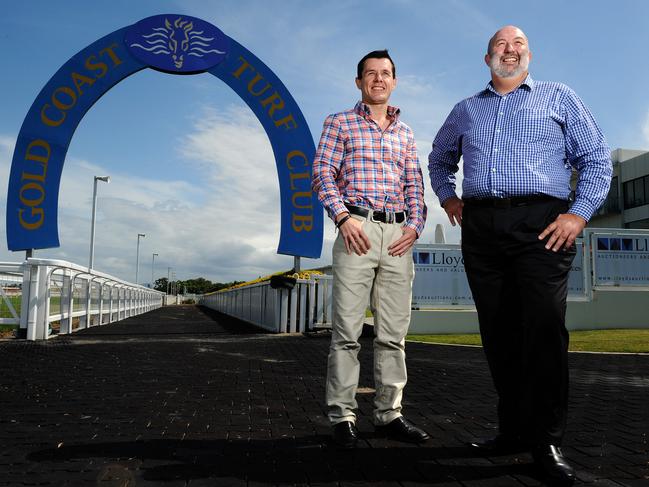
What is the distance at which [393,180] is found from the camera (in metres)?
3.06

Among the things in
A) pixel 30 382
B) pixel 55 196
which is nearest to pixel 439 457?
pixel 30 382

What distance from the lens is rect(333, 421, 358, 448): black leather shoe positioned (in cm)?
277

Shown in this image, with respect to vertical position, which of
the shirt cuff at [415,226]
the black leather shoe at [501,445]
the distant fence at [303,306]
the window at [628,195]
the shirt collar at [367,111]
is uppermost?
the window at [628,195]

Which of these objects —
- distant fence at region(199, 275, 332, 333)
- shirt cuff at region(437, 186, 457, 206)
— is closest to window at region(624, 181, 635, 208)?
distant fence at region(199, 275, 332, 333)

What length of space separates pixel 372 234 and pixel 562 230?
94cm

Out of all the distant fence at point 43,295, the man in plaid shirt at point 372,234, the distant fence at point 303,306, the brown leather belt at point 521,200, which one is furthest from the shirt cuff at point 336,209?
the distant fence at point 303,306

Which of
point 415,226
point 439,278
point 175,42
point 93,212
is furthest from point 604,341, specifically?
point 93,212

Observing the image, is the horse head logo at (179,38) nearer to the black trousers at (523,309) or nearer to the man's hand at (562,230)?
the black trousers at (523,309)

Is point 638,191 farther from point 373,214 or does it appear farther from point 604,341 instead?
point 373,214

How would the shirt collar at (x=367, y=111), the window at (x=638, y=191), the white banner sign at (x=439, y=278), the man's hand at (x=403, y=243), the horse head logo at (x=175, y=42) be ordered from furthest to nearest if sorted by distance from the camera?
the window at (x=638, y=191), the horse head logo at (x=175, y=42), the white banner sign at (x=439, y=278), the shirt collar at (x=367, y=111), the man's hand at (x=403, y=243)

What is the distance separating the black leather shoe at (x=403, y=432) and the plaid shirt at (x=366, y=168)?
40.8 inches

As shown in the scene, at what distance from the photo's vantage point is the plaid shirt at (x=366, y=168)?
301 cm

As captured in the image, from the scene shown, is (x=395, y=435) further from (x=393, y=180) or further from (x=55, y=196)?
(x=55, y=196)

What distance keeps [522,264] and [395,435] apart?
1.17 metres
